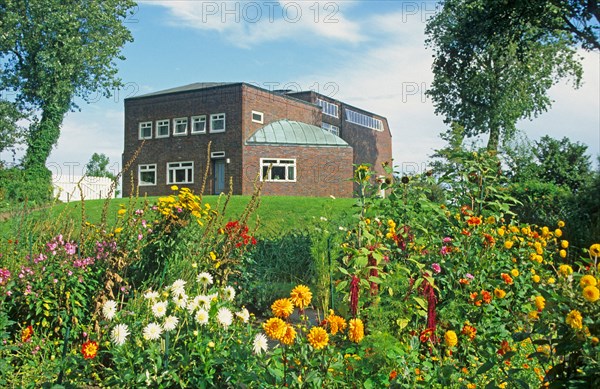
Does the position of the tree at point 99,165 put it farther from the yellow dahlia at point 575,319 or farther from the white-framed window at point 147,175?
the yellow dahlia at point 575,319

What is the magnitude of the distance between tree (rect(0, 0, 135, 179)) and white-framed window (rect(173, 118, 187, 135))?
4.31m

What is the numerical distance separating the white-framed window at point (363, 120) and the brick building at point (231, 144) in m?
9.59

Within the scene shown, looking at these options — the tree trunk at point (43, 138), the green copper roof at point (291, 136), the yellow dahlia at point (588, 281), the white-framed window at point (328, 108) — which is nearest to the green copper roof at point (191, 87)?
the green copper roof at point (291, 136)

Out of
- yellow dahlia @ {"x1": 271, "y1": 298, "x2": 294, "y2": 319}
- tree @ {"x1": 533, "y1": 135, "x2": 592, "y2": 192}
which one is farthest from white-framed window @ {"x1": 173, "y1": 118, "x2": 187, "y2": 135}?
yellow dahlia @ {"x1": 271, "y1": 298, "x2": 294, "y2": 319}

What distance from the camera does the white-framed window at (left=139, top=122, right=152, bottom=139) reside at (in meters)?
33.8

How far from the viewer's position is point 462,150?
6656 millimetres

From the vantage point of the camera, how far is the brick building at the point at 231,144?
30.4 meters

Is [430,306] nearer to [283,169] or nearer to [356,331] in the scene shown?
[356,331]

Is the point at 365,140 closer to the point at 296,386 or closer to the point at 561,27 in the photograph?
the point at 561,27

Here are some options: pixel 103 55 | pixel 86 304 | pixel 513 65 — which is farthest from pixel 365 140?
pixel 86 304

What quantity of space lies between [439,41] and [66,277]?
89.0 feet

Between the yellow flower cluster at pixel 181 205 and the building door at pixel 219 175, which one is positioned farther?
the building door at pixel 219 175

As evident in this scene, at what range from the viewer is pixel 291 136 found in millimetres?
31453

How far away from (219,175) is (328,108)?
12560mm
